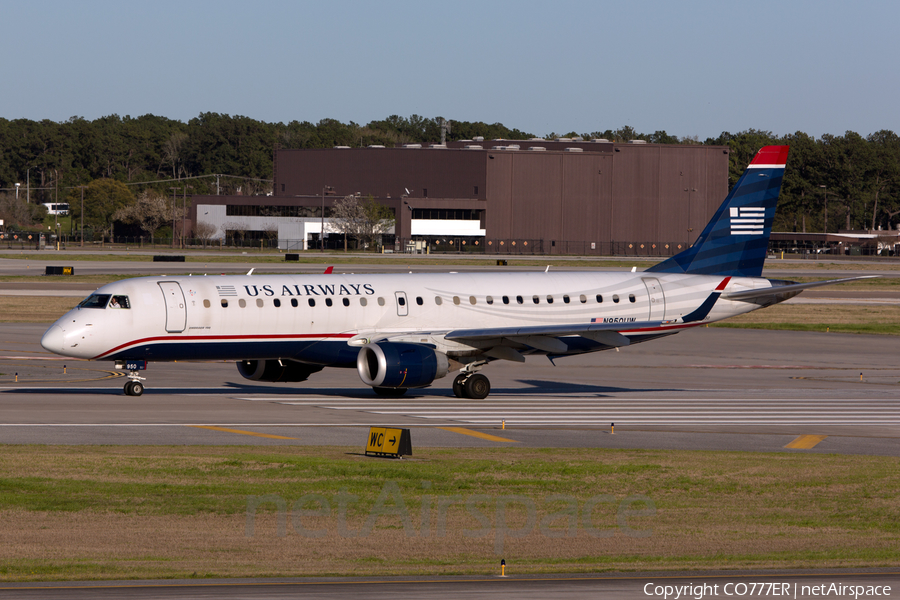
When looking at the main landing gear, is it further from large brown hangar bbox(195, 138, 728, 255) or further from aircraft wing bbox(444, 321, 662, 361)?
large brown hangar bbox(195, 138, 728, 255)

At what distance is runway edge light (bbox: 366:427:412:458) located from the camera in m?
24.7

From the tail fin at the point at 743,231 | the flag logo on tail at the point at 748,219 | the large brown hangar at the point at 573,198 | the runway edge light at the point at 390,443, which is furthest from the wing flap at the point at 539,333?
the large brown hangar at the point at 573,198

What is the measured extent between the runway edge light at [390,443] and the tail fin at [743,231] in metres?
19.7

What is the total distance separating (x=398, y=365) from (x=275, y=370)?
5.68m

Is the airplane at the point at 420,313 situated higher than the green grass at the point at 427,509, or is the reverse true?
the airplane at the point at 420,313

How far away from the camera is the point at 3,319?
62.8 m

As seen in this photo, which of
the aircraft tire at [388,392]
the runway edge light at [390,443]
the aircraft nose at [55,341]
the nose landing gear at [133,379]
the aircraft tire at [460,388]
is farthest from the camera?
the aircraft tire at [388,392]

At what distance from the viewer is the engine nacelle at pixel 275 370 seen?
37500 millimetres

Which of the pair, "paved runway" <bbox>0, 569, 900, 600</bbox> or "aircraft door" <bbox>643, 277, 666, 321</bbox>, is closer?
"paved runway" <bbox>0, 569, 900, 600</bbox>

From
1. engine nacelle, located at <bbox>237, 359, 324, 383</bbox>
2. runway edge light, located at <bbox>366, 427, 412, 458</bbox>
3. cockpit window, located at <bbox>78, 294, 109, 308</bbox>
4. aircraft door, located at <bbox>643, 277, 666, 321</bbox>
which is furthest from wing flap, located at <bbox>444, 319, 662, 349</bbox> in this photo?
runway edge light, located at <bbox>366, 427, 412, 458</bbox>

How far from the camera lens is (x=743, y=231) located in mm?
42250

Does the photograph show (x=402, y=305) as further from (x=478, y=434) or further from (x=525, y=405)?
(x=478, y=434)

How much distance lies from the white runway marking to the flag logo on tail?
770 centimetres

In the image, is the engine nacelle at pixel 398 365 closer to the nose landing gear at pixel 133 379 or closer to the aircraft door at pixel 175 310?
the aircraft door at pixel 175 310
